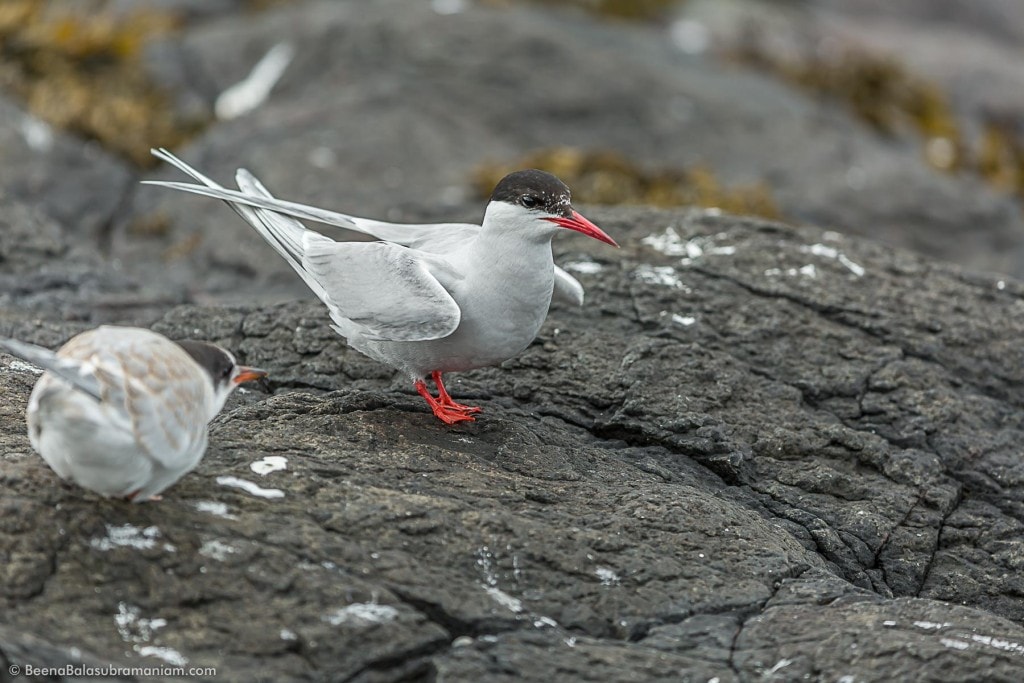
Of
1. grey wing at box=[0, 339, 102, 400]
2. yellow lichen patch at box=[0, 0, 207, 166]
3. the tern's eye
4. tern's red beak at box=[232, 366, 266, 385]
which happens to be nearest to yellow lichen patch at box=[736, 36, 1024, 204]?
yellow lichen patch at box=[0, 0, 207, 166]

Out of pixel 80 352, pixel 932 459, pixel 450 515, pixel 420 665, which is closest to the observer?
pixel 420 665

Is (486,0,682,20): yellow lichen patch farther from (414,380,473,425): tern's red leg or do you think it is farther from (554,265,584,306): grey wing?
(414,380,473,425): tern's red leg

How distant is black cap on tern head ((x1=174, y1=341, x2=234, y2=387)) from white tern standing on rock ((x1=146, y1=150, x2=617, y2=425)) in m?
0.87

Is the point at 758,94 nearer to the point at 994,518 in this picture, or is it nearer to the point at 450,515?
the point at 994,518

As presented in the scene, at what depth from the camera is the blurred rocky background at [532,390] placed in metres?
4.20

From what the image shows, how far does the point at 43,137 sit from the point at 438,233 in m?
5.93

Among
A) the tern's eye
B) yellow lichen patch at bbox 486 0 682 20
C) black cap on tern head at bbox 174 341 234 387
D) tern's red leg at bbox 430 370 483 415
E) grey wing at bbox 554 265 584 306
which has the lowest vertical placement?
tern's red leg at bbox 430 370 483 415

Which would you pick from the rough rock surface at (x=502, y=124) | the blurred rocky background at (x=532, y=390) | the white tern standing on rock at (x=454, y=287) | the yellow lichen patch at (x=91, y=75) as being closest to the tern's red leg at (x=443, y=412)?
the white tern standing on rock at (x=454, y=287)

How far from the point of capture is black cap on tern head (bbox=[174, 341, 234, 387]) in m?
4.79

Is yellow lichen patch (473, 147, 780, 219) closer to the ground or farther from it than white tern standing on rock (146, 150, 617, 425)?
closer to the ground

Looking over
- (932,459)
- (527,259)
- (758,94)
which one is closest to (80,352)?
(527,259)

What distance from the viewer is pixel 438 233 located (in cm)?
639

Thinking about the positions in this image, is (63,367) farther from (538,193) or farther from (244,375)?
(538,193)

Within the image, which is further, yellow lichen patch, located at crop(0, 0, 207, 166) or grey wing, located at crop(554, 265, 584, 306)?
yellow lichen patch, located at crop(0, 0, 207, 166)
